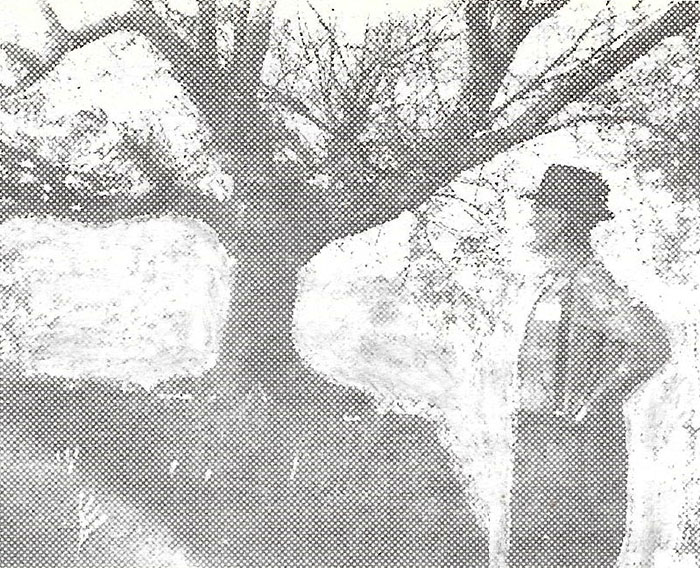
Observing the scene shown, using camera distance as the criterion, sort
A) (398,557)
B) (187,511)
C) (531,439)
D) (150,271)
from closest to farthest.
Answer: (531,439) → (398,557) → (187,511) → (150,271)

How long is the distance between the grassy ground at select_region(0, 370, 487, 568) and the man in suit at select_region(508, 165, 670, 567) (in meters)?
0.32

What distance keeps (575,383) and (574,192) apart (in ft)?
1.76

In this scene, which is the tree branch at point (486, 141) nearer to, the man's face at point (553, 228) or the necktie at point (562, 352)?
the man's face at point (553, 228)

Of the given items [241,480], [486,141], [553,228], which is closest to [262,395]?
[241,480]

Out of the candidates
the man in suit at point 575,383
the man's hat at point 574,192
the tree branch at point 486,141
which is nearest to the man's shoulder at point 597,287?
the man in suit at point 575,383

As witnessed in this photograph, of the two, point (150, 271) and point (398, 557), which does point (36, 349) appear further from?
point (398, 557)

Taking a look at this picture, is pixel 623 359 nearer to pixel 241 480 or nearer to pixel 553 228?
pixel 553 228

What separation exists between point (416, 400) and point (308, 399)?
404mm

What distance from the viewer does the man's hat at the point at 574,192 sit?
90.5 inches

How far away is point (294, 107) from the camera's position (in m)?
2.83

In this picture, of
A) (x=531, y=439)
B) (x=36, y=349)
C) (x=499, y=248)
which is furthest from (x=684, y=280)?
(x=36, y=349)

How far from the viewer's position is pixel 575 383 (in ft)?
7.64

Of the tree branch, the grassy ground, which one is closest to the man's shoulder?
the tree branch

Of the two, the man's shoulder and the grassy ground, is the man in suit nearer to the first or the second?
the man's shoulder
